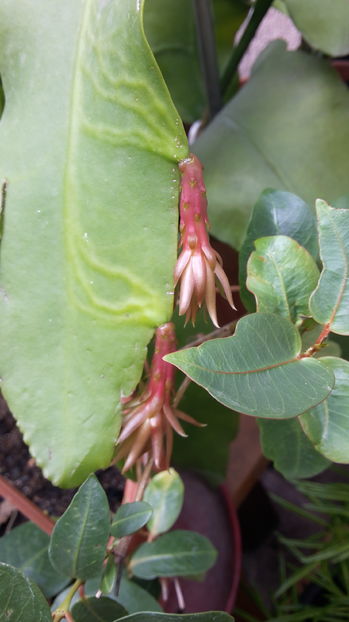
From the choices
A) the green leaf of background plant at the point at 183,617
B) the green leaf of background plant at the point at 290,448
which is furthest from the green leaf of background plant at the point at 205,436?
the green leaf of background plant at the point at 183,617

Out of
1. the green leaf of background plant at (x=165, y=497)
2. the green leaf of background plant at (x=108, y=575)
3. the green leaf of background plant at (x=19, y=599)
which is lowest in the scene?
the green leaf of background plant at (x=165, y=497)

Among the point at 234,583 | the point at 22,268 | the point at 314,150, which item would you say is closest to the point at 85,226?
the point at 22,268

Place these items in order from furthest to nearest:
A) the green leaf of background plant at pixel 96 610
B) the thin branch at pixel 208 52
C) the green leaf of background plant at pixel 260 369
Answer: the thin branch at pixel 208 52
the green leaf of background plant at pixel 96 610
the green leaf of background plant at pixel 260 369

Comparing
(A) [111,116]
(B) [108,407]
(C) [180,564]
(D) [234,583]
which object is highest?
(A) [111,116]

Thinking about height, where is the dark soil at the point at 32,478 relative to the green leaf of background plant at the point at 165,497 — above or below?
below

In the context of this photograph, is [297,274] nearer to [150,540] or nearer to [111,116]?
[111,116]

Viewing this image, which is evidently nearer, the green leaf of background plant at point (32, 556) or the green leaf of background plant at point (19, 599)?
the green leaf of background plant at point (19, 599)

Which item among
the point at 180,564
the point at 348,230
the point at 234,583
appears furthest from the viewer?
the point at 234,583

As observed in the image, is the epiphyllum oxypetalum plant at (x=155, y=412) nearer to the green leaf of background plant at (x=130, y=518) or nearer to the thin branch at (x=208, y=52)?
the green leaf of background plant at (x=130, y=518)

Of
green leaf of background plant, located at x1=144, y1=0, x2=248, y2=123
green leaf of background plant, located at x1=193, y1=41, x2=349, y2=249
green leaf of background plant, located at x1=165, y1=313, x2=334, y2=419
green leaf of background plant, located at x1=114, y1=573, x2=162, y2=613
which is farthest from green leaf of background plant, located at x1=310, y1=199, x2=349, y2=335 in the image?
green leaf of background plant, located at x1=144, y1=0, x2=248, y2=123
